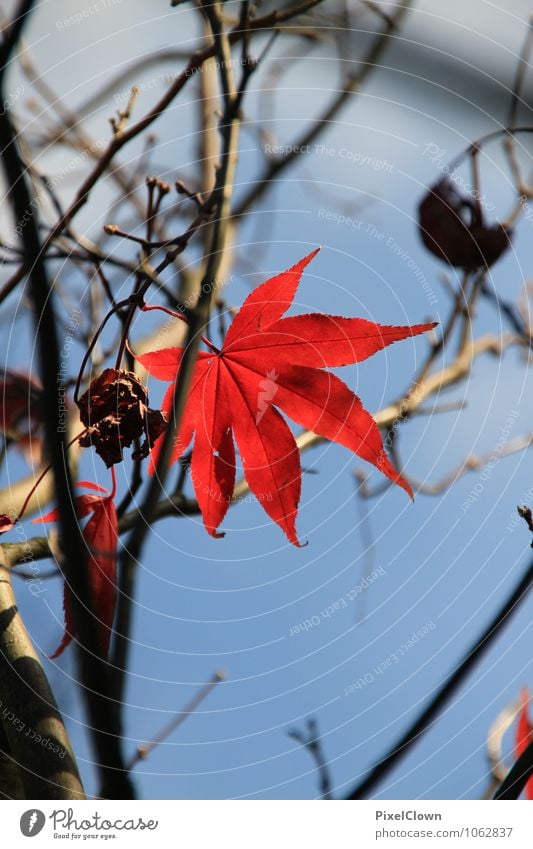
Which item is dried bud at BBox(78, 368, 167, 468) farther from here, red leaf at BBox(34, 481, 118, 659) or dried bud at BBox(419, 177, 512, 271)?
dried bud at BBox(419, 177, 512, 271)

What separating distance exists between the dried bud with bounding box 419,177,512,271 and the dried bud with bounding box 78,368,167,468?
1.08 feet

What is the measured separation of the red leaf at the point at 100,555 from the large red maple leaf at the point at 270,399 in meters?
0.06

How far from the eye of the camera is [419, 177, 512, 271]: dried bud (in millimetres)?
689

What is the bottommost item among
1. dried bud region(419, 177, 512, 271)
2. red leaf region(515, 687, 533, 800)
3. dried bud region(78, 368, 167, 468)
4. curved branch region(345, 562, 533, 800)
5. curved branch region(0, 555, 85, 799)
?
red leaf region(515, 687, 533, 800)

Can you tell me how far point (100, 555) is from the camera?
1.81 ft

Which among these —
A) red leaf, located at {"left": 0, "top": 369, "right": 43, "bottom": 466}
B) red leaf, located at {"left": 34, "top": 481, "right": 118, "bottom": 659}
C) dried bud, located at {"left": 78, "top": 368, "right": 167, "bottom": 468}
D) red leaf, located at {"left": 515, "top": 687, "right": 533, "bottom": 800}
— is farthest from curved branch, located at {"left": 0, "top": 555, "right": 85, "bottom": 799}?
red leaf, located at {"left": 515, "top": 687, "right": 533, "bottom": 800}

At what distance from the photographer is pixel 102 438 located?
51 cm

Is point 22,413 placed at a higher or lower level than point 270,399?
higher

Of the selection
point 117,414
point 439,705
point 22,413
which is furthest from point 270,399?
point 22,413

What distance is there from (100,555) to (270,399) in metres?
0.17
